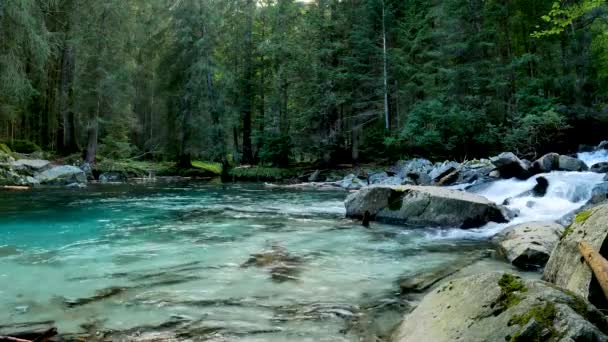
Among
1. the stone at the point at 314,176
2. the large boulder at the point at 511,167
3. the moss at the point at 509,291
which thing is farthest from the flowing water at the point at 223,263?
the stone at the point at 314,176

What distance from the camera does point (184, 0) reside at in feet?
91.3

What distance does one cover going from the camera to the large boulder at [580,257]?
12.5 ft

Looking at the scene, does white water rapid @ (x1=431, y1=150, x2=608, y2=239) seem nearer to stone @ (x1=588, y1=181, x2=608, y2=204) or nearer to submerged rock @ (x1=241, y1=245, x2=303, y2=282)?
stone @ (x1=588, y1=181, x2=608, y2=204)

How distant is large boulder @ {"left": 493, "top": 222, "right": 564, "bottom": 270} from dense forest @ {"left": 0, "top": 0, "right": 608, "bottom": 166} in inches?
510

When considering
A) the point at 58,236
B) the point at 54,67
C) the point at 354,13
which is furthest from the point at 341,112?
the point at 58,236

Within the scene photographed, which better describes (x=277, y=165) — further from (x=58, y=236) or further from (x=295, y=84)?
(x=58, y=236)

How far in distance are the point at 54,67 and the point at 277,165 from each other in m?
16.6

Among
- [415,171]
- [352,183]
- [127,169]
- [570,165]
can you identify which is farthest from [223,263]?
[127,169]

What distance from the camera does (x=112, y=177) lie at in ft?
81.6

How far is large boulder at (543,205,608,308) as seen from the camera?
381 centimetres

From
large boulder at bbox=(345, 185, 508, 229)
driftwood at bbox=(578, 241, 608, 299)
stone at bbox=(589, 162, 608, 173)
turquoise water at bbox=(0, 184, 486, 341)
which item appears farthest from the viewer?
stone at bbox=(589, 162, 608, 173)

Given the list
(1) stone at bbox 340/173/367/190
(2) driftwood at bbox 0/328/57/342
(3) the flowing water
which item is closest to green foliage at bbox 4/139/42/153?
(3) the flowing water

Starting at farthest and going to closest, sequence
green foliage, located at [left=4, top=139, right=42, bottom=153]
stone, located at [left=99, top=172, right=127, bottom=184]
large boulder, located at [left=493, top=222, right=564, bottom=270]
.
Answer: green foliage, located at [left=4, top=139, right=42, bottom=153]
stone, located at [left=99, top=172, right=127, bottom=184]
large boulder, located at [left=493, top=222, right=564, bottom=270]

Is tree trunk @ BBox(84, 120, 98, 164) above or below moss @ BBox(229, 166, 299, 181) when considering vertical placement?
above
